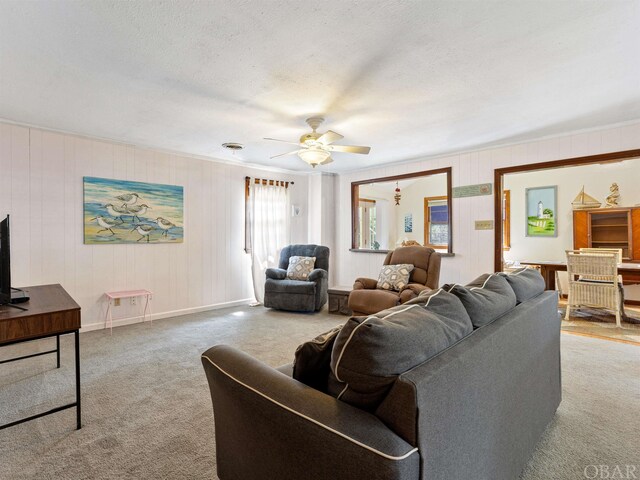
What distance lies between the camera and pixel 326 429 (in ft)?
3.04

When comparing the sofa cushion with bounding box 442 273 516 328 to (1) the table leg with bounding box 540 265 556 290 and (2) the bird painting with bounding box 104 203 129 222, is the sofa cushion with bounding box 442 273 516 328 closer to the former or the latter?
(2) the bird painting with bounding box 104 203 129 222

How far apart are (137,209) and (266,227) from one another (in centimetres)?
201

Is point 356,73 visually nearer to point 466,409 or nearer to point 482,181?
point 466,409

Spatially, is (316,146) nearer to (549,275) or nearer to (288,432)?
(288,432)

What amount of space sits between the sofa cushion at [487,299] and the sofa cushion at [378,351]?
1.01ft

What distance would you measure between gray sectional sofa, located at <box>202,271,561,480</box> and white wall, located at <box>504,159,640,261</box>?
577 cm

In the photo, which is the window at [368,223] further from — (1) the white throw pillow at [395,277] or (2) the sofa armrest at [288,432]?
(2) the sofa armrest at [288,432]

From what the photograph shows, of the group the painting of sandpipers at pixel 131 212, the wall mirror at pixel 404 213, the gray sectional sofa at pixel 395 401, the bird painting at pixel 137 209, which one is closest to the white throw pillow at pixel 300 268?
the painting of sandpipers at pixel 131 212

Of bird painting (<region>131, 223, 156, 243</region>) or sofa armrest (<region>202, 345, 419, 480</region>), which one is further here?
bird painting (<region>131, 223, 156, 243</region>)

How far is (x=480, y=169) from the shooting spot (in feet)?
15.4

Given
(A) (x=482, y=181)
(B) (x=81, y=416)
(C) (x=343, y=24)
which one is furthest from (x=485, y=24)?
(B) (x=81, y=416)

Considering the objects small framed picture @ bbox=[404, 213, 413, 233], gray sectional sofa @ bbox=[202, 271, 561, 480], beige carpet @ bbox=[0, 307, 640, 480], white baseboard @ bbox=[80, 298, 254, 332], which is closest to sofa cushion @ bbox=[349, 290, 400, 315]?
beige carpet @ bbox=[0, 307, 640, 480]

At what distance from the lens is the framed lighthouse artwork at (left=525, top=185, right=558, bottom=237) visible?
6465mm

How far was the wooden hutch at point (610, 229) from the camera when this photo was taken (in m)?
5.63
